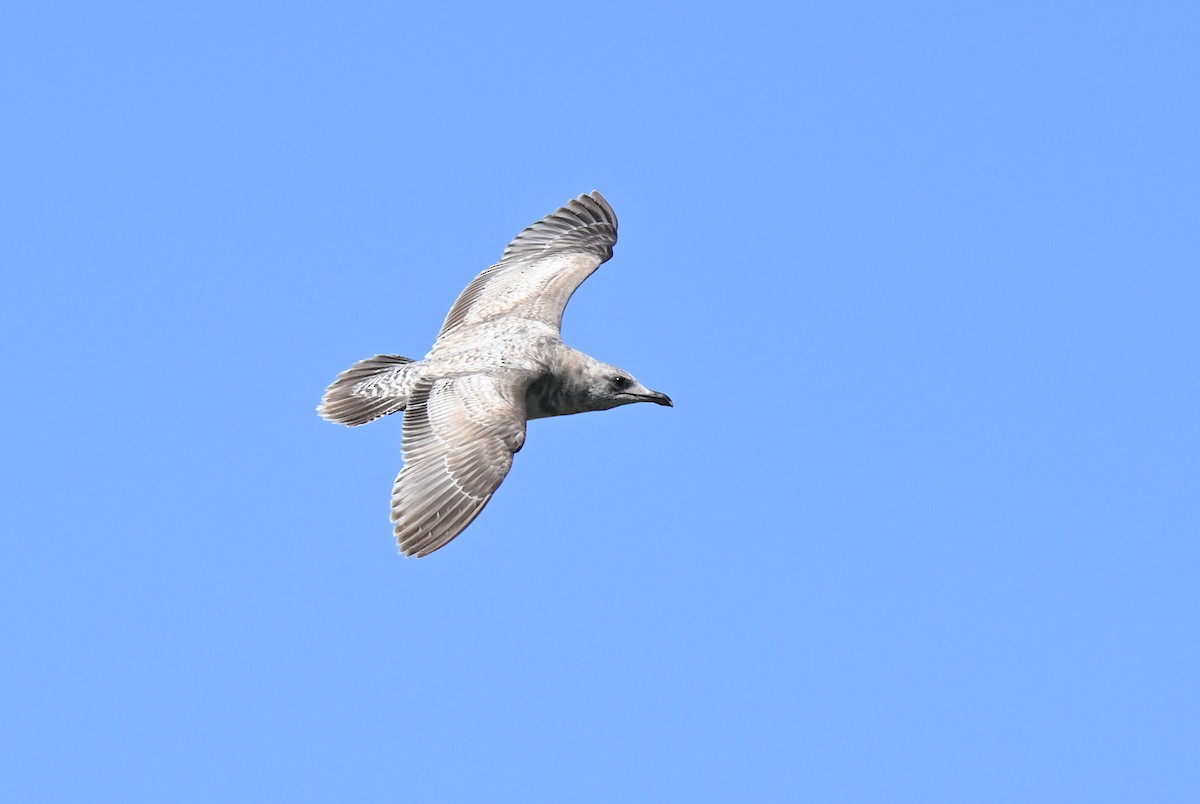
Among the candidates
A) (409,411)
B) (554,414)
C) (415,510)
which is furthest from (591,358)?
(415,510)

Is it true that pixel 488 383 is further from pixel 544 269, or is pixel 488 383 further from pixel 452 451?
pixel 544 269

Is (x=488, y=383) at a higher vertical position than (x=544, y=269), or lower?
lower

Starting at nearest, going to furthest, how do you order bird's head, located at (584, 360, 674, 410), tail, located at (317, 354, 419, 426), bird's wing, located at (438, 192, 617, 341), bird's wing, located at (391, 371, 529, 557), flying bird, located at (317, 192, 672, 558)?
bird's wing, located at (391, 371, 529, 557) → flying bird, located at (317, 192, 672, 558) → tail, located at (317, 354, 419, 426) → bird's head, located at (584, 360, 674, 410) → bird's wing, located at (438, 192, 617, 341)

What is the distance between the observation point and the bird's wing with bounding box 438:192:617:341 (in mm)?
20078

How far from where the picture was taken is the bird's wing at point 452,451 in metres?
15.6

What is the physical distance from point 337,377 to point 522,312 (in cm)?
249

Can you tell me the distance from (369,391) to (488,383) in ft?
5.15

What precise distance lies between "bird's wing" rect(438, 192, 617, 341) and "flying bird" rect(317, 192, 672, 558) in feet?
0.04

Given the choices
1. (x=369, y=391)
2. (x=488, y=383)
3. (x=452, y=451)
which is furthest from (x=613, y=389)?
(x=452, y=451)

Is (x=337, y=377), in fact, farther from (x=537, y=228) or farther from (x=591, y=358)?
(x=537, y=228)

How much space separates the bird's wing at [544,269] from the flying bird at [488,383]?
0.01 m

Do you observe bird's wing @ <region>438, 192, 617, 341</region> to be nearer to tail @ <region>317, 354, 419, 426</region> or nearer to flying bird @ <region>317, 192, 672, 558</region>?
flying bird @ <region>317, 192, 672, 558</region>

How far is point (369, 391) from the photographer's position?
18.1 metres

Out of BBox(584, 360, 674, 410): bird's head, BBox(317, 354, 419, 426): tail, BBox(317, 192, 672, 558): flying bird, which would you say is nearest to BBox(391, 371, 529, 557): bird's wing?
BBox(317, 192, 672, 558): flying bird
